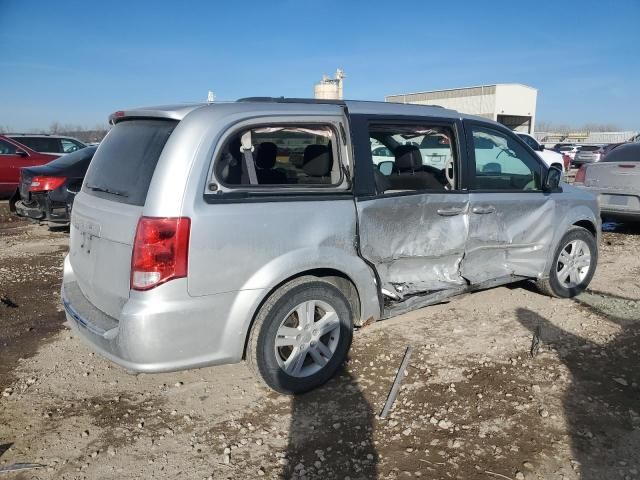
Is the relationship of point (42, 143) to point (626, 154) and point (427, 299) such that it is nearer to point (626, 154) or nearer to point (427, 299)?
point (427, 299)

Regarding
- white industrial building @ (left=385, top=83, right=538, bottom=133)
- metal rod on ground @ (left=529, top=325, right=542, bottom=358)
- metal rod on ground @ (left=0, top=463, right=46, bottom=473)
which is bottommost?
metal rod on ground @ (left=0, top=463, right=46, bottom=473)

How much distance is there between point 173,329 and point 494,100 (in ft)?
156

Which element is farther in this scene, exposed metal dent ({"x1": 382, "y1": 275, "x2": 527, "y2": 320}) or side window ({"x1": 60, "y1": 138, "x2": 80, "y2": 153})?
side window ({"x1": 60, "y1": 138, "x2": 80, "y2": 153})

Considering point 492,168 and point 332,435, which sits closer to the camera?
point 332,435

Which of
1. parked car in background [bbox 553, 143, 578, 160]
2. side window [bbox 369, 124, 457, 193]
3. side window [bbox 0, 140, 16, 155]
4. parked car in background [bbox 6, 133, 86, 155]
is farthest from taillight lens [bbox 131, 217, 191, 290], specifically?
parked car in background [bbox 553, 143, 578, 160]

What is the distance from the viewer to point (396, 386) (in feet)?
11.5

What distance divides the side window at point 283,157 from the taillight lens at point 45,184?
6064mm

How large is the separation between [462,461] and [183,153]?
227cm

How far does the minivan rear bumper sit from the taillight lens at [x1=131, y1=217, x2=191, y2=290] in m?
0.06

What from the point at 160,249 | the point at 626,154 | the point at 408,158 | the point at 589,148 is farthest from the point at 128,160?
the point at 589,148

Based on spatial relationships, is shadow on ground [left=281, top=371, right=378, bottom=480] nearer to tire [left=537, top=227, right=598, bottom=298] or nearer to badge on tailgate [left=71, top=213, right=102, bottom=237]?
badge on tailgate [left=71, top=213, right=102, bottom=237]

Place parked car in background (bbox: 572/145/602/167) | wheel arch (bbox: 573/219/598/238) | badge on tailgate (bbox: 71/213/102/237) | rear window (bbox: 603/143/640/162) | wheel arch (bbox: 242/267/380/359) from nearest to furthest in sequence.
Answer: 1. badge on tailgate (bbox: 71/213/102/237)
2. wheel arch (bbox: 242/267/380/359)
3. wheel arch (bbox: 573/219/598/238)
4. rear window (bbox: 603/143/640/162)
5. parked car in background (bbox: 572/145/602/167)

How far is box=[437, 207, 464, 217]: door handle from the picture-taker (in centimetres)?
414

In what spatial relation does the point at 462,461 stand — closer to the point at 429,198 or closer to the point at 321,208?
the point at 321,208
